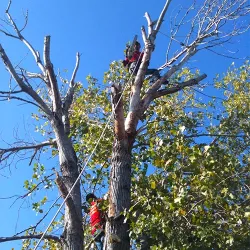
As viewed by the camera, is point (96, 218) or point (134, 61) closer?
point (96, 218)

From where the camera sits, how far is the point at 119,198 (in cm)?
576

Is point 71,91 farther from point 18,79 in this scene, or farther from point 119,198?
point 119,198

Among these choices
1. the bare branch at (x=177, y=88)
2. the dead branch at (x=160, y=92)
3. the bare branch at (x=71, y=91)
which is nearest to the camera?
the dead branch at (x=160, y=92)

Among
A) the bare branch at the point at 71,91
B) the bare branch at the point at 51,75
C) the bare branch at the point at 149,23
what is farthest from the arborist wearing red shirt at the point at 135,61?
the bare branch at the point at 51,75

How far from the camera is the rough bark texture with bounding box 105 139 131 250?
17.7ft

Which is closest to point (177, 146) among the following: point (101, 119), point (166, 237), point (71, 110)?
point (166, 237)

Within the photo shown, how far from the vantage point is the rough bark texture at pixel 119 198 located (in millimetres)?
5398

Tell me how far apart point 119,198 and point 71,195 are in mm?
893

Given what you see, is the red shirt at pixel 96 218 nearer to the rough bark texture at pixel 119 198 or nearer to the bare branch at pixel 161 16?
the rough bark texture at pixel 119 198

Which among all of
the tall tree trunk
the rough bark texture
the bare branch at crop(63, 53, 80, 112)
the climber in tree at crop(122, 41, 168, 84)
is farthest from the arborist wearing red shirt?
the rough bark texture

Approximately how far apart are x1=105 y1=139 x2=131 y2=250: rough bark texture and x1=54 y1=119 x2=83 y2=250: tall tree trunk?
47 cm

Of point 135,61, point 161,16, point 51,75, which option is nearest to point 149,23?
point 161,16

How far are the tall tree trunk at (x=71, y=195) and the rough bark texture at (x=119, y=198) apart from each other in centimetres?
47

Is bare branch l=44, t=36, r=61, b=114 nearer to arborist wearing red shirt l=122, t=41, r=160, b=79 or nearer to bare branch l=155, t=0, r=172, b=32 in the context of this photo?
arborist wearing red shirt l=122, t=41, r=160, b=79
